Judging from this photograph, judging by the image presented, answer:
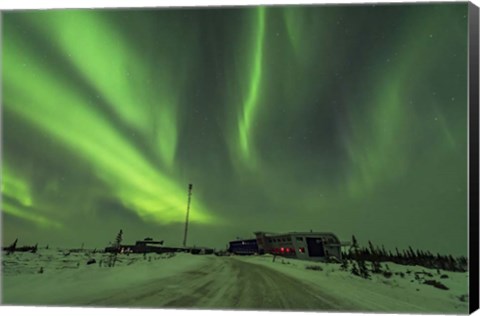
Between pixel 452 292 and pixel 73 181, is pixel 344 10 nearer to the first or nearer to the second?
pixel 452 292

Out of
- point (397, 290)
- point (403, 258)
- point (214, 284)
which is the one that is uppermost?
point (403, 258)

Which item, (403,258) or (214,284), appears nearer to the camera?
(403,258)

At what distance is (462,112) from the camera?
6250 mm

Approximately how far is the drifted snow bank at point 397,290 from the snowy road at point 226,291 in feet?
0.64

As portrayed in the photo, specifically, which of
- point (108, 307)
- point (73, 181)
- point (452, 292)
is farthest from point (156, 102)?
point (452, 292)

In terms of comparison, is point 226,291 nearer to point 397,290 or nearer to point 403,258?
point 397,290

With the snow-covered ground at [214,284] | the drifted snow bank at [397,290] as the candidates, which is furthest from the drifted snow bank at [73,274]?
the drifted snow bank at [397,290]

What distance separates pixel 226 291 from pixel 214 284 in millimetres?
229

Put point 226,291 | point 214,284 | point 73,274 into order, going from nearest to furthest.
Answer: point 226,291
point 214,284
point 73,274

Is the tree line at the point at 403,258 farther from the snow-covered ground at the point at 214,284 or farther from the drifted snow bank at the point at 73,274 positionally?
the drifted snow bank at the point at 73,274

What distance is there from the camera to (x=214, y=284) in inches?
264

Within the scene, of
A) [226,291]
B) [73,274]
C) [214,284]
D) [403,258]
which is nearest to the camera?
[403,258]

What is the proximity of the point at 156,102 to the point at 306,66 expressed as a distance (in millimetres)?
2104

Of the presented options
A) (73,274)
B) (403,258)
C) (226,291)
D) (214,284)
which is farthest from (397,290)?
(73,274)
